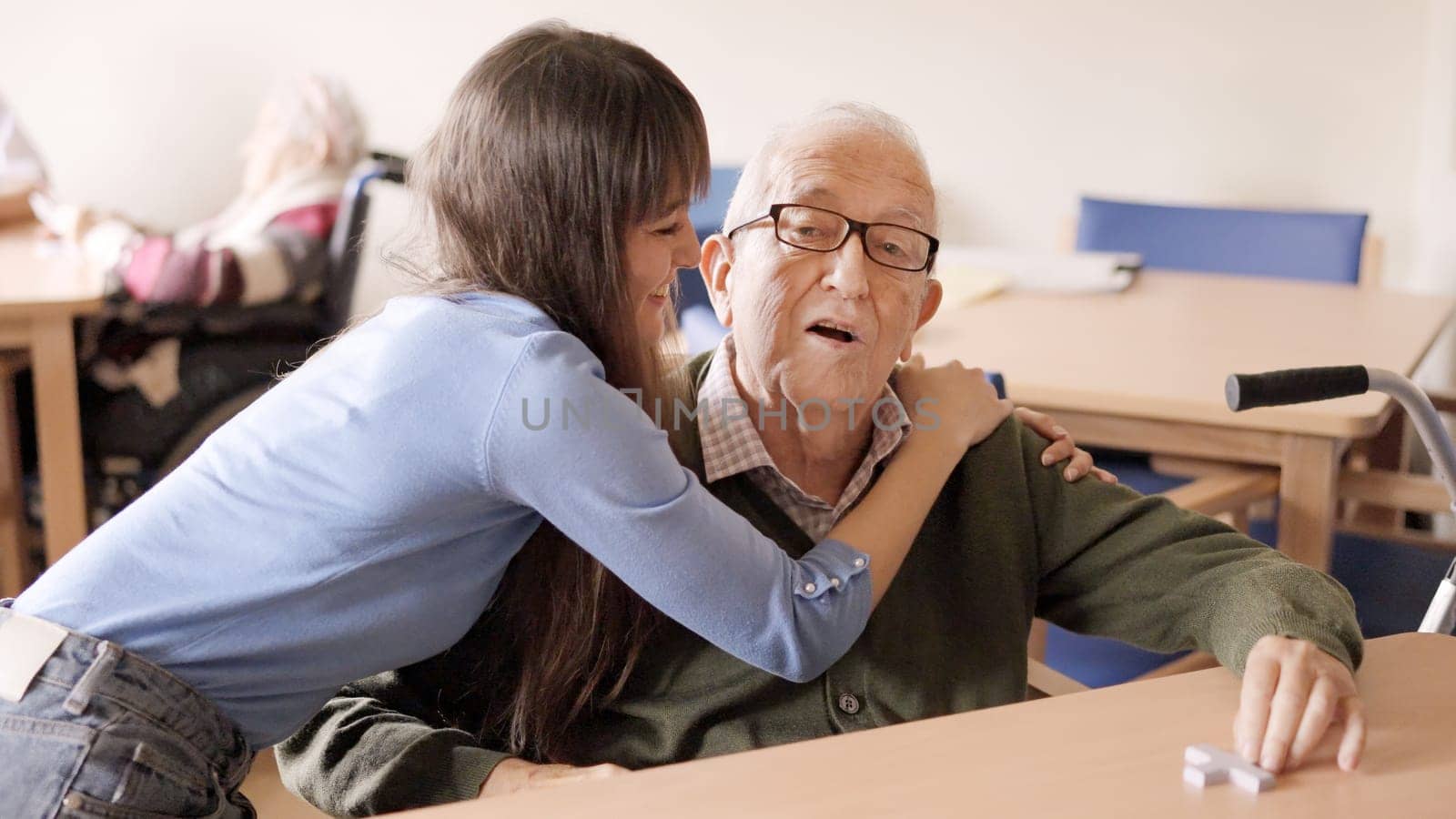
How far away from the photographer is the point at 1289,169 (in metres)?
3.68

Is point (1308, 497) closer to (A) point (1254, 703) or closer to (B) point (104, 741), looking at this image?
(A) point (1254, 703)

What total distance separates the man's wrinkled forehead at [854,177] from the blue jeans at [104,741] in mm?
755

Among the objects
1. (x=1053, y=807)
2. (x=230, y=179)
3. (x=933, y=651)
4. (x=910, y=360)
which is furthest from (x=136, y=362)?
(x=1053, y=807)

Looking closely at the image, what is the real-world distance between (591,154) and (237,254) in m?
2.29

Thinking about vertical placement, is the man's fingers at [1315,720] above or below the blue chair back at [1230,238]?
below

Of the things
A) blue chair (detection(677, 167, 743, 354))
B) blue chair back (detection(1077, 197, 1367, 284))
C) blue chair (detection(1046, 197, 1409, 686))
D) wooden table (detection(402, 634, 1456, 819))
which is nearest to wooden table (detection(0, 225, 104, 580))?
blue chair (detection(677, 167, 743, 354))

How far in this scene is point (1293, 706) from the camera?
1.04 metres

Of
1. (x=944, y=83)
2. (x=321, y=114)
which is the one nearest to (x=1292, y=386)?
(x=944, y=83)

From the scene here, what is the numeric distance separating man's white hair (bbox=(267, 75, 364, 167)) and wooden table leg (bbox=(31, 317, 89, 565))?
143 centimetres

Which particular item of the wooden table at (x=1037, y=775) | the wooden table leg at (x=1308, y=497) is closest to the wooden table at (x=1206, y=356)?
the wooden table leg at (x=1308, y=497)

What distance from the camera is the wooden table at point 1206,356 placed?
200 centimetres

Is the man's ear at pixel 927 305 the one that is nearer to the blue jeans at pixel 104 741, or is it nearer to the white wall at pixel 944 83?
the blue jeans at pixel 104 741

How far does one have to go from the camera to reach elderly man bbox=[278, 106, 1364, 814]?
1350 millimetres

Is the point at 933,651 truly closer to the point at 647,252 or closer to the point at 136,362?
the point at 647,252
